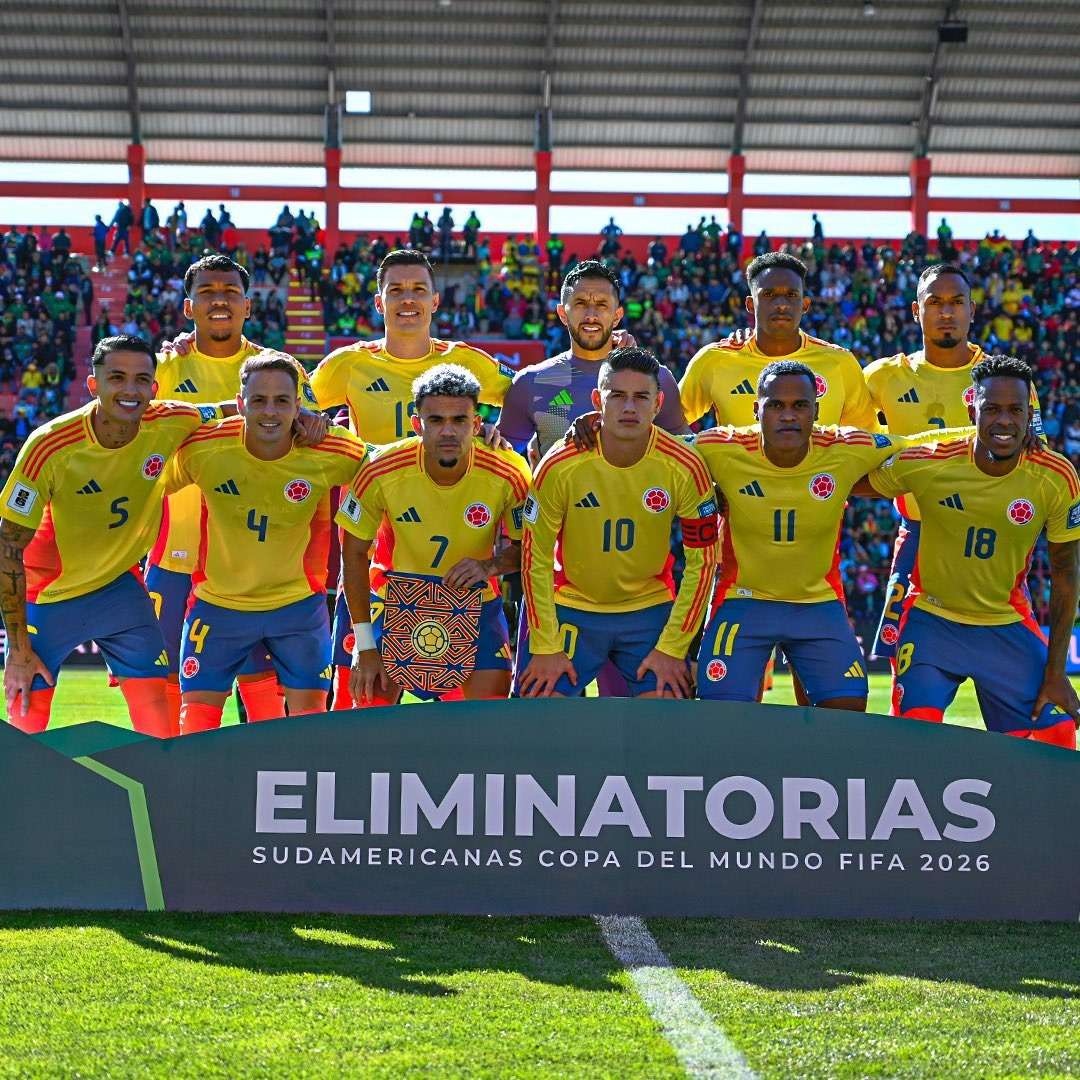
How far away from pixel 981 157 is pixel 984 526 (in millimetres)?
25147

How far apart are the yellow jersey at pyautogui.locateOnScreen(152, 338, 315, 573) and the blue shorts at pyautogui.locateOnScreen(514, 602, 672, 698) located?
1.81 metres

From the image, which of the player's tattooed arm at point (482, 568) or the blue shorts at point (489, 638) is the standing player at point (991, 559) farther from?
the blue shorts at point (489, 638)

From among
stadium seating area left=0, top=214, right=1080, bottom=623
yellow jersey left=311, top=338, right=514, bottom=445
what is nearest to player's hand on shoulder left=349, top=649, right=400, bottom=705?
yellow jersey left=311, top=338, right=514, bottom=445

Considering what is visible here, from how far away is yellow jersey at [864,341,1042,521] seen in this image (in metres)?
7.11

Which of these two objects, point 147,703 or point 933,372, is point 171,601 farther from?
point 933,372

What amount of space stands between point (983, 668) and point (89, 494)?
380 cm

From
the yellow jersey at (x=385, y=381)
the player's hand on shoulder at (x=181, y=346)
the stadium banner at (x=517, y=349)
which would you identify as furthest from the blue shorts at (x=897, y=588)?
the stadium banner at (x=517, y=349)

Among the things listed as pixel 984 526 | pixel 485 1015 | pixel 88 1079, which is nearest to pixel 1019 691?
pixel 984 526

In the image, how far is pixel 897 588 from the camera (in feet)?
22.0

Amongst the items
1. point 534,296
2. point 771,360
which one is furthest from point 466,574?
point 534,296

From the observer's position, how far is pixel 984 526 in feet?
20.1

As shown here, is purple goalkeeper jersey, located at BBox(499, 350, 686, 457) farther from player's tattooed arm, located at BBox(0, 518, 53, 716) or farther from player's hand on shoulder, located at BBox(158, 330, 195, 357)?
player's tattooed arm, located at BBox(0, 518, 53, 716)

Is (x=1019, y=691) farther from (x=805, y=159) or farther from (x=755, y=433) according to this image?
(x=805, y=159)

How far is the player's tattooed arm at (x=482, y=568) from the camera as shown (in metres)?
6.11
